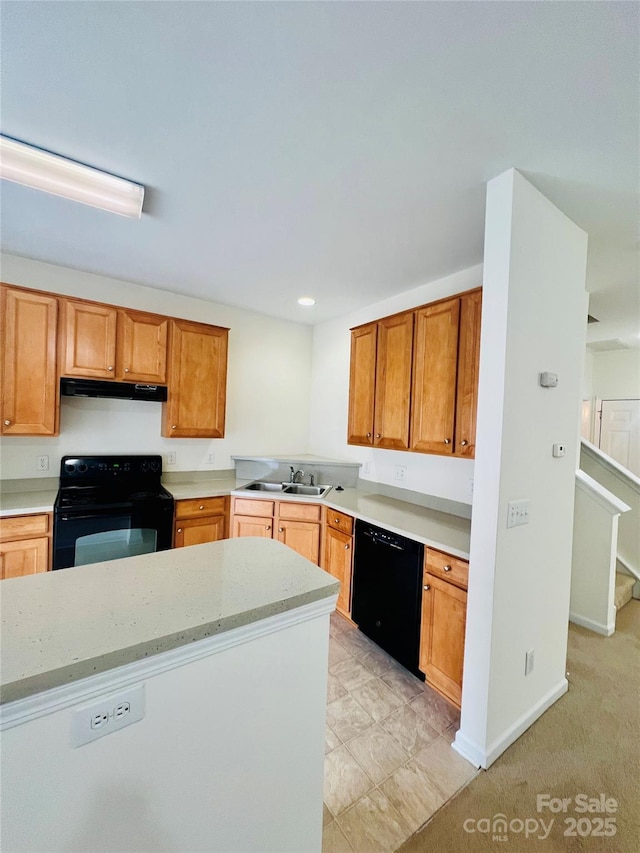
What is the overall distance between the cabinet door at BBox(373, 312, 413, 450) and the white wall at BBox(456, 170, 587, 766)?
889 mm

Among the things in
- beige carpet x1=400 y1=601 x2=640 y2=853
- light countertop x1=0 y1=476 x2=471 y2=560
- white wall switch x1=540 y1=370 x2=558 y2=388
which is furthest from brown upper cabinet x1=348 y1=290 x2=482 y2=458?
beige carpet x1=400 y1=601 x2=640 y2=853

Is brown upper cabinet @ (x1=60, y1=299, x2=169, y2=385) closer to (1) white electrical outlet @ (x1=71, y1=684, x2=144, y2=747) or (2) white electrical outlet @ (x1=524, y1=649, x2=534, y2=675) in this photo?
(1) white electrical outlet @ (x1=71, y1=684, x2=144, y2=747)

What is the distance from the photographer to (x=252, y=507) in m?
3.05

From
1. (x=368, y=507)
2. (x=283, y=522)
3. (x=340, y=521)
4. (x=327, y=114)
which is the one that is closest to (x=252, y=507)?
(x=283, y=522)

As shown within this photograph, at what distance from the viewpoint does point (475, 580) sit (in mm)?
1639

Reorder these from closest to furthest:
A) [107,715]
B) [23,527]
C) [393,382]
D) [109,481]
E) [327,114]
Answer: [107,715] < [327,114] < [23,527] < [393,382] < [109,481]

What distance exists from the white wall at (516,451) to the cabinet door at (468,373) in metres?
0.38

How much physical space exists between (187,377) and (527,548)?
108 inches

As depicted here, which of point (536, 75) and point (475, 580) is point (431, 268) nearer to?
point (536, 75)

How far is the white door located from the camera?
457 centimetres

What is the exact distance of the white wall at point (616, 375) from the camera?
178 inches

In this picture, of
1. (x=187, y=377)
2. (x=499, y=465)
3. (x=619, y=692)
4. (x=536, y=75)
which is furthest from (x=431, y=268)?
(x=619, y=692)

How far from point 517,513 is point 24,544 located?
287 cm

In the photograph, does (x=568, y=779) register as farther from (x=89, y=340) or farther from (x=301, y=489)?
(x=89, y=340)
